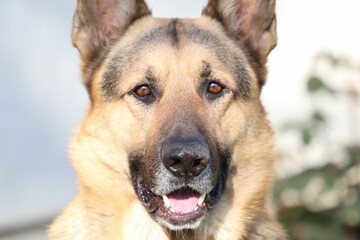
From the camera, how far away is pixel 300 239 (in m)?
9.30

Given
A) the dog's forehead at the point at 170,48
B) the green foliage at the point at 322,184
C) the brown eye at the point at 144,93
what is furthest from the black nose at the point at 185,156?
the green foliage at the point at 322,184

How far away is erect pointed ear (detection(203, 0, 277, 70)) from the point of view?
6.55m

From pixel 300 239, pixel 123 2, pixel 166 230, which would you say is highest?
pixel 123 2

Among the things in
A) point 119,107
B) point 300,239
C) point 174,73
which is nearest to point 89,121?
point 119,107

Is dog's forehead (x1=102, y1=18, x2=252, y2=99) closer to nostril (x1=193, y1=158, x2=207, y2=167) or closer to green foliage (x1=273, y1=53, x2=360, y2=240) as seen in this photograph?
nostril (x1=193, y1=158, x2=207, y2=167)

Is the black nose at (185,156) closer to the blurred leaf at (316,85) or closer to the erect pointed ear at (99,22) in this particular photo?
the erect pointed ear at (99,22)

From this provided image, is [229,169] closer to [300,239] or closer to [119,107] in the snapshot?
[119,107]

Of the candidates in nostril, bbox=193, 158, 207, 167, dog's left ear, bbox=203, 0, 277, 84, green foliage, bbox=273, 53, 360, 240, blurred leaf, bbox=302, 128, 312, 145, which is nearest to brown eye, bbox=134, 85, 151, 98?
nostril, bbox=193, 158, 207, 167

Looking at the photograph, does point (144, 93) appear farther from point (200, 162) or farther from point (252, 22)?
point (252, 22)

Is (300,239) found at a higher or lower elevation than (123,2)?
lower

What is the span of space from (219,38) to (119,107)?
0.85 metres

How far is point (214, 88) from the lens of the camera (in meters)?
6.11

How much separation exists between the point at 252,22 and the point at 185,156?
4.62ft

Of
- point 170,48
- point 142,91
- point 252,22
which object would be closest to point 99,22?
point 170,48
